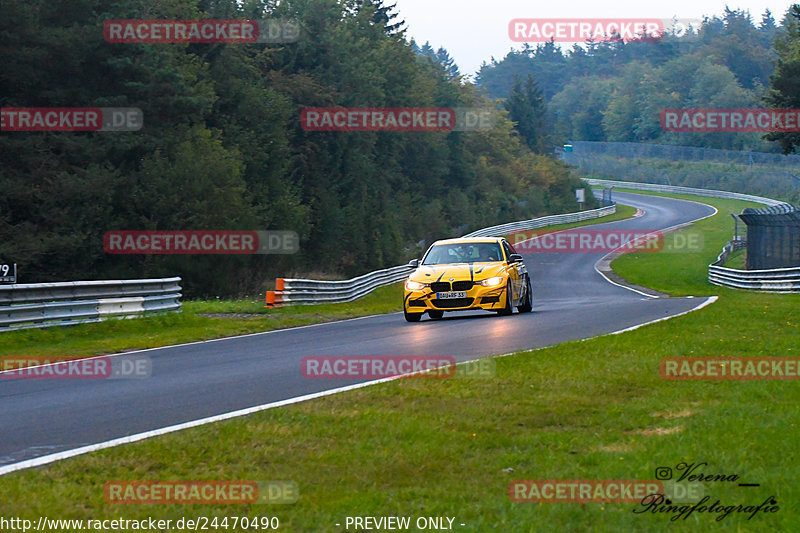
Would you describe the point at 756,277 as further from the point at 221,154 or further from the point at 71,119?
the point at 71,119

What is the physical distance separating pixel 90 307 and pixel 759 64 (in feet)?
539

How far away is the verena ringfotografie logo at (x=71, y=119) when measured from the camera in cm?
3762

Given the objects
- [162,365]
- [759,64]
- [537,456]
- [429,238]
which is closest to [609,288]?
[162,365]

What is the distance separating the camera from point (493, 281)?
19.4 meters

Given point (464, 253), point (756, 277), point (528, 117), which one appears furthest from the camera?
point (528, 117)

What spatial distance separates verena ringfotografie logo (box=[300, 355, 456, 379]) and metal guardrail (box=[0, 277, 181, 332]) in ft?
20.7

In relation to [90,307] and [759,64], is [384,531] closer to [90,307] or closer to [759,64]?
[90,307]

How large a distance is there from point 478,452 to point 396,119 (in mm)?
74039

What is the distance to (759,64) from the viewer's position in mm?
165625

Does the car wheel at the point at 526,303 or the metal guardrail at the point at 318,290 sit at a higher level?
the car wheel at the point at 526,303

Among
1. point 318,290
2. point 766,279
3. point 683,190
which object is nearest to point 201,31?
point 318,290

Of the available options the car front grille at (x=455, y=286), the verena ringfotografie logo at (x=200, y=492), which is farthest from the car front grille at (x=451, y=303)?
the verena ringfotografie logo at (x=200, y=492)

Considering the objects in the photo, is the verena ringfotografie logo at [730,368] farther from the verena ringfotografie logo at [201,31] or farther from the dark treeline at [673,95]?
the dark treeline at [673,95]

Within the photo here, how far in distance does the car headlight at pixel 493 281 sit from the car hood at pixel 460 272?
2.4 inches
